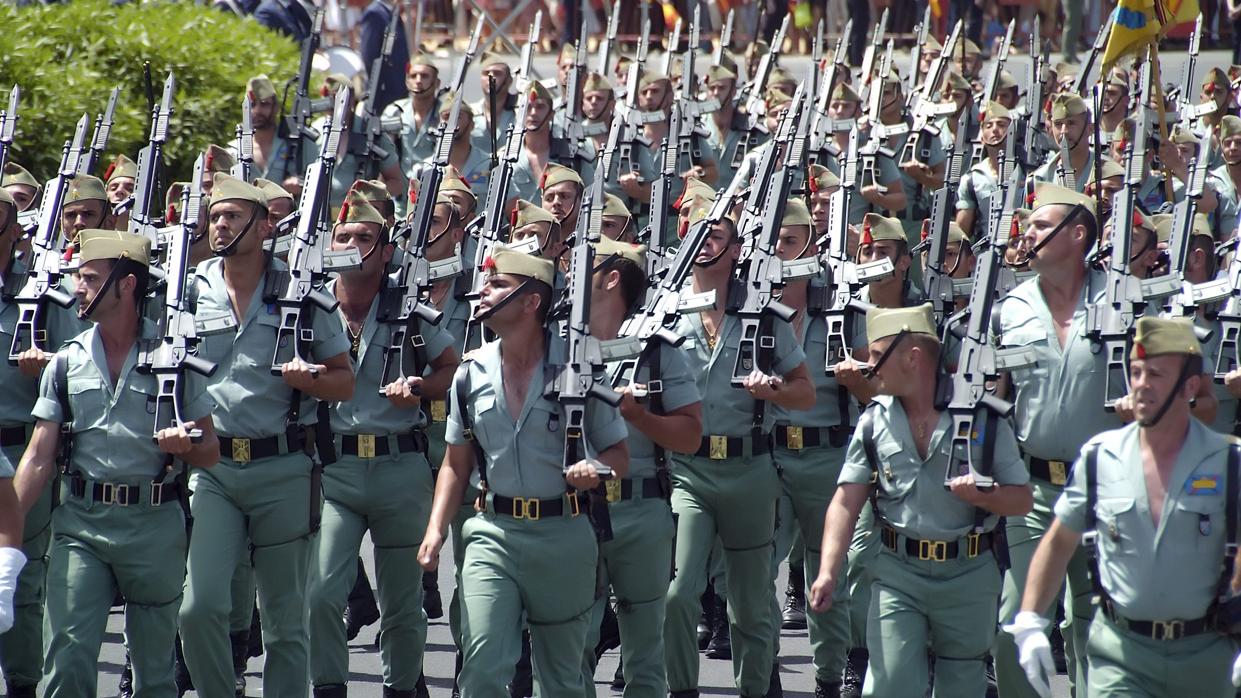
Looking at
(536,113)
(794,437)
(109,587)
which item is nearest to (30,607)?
(109,587)

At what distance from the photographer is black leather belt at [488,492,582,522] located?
6.83 meters

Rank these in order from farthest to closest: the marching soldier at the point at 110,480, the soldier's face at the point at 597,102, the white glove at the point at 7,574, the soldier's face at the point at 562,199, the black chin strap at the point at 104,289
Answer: the soldier's face at the point at 597,102, the soldier's face at the point at 562,199, the black chin strap at the point at 104,289, the marching soldier at the point at 110,480, the white glove at the point at 7,574

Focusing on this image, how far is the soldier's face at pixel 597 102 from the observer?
14656 mm

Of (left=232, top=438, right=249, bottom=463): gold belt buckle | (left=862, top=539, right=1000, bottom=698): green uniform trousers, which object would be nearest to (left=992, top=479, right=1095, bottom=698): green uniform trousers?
(left=862, top=539, right=1000, bottom=698): green uniform trousers

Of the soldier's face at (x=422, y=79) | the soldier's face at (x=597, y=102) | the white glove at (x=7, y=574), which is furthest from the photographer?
the soldier's face at (x=597, y=102)

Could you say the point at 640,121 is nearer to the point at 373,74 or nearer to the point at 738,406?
the point at 373,74

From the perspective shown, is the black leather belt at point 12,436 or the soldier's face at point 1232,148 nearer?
the black leather belt at point 12,436

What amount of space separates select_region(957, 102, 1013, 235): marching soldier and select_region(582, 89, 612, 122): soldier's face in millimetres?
2982

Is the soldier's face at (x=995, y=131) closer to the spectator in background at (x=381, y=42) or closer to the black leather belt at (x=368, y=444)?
the black leather belt at (x=368, y=444)

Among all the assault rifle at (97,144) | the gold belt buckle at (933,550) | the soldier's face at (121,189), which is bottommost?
the gold belt buckle at (933,550)

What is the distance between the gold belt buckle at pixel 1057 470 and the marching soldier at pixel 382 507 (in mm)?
2491

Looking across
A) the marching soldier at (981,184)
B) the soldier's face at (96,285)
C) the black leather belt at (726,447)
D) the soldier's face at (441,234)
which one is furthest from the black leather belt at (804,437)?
the marching soldier at (981,184)

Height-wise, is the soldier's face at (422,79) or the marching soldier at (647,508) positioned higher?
the soldier's face at (422,79)

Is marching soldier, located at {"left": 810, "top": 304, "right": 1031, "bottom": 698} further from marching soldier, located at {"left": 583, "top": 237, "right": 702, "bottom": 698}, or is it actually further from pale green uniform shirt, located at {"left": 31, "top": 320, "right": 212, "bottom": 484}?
pale green uniform shirt, located at {"left": 31, "top": 320, "right": 212, "bottom": 484}
